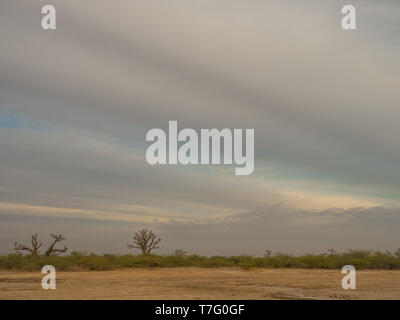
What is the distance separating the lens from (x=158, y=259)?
94.2 ft

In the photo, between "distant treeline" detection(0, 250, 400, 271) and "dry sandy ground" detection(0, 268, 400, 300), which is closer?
"dry sandy ground" detection(0, 268, 400, 300)

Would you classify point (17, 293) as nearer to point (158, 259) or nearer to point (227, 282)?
point (227, 282)

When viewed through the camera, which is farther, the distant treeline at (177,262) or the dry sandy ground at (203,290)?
the distant treeline at (177,262)

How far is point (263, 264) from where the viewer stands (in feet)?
93.7

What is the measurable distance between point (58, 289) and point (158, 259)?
46.9 ft

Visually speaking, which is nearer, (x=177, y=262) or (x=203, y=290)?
(x=203, y=290)

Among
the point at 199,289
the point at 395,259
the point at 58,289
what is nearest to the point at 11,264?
the point at 58,289

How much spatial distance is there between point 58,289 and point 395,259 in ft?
72.0
